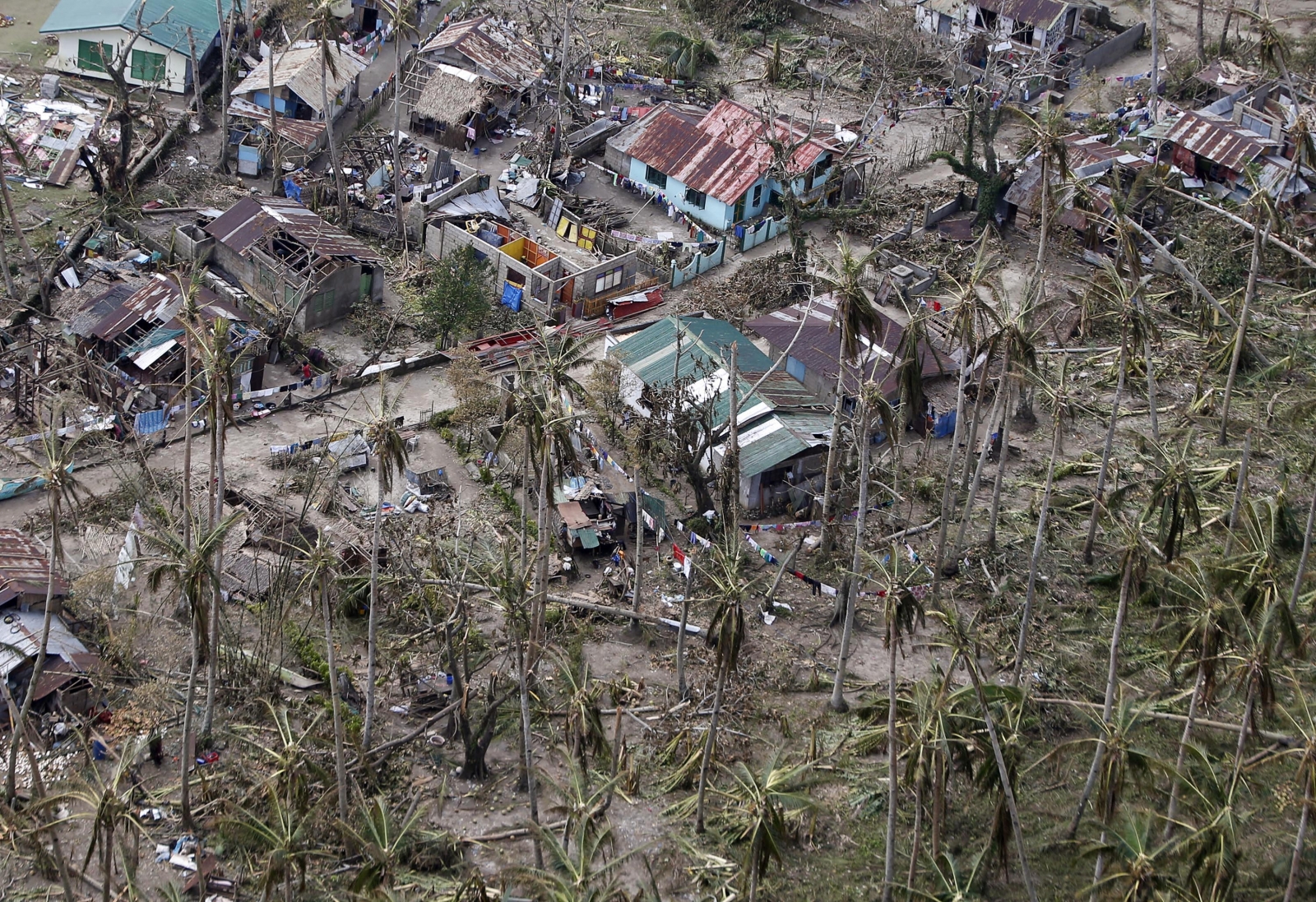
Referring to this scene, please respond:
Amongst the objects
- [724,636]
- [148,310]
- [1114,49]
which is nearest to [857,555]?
[724,636]

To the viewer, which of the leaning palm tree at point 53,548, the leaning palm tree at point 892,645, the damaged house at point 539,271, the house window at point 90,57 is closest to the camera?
the leaning palm tree at point 892,645

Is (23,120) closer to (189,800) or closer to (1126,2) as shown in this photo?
(189,800)

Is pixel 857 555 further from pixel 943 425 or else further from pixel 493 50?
pixel 493 50

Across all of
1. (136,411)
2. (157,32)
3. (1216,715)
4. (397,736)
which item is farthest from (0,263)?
(1216,715)

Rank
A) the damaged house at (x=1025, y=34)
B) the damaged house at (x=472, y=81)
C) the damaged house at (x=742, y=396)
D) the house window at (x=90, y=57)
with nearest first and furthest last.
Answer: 1. the damaged house at (x=742, y=396)
2. the damaged house at (x=472, y=81)
3. the house window at (x=90, y=57)
4. the damaged house at (x=1025, y=34)

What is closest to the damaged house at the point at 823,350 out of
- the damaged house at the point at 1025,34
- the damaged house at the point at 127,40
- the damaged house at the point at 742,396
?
the damaged house at the point at 742,396

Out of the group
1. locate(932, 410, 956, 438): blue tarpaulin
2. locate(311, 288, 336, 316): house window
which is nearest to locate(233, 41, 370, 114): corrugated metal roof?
locate(311, 288, 336, 316): house window

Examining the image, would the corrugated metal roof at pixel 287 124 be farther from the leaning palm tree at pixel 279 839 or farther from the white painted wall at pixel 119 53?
the leaning palm tree at pixel 279 839
